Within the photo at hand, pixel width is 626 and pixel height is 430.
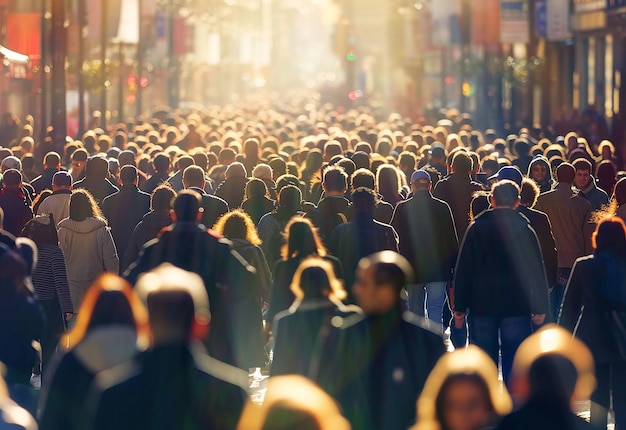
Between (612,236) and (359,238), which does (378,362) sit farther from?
(359,238)

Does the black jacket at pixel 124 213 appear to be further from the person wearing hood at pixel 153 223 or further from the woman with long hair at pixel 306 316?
the woman with long hair at pixel 306 316

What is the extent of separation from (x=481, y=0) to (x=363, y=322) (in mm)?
50205

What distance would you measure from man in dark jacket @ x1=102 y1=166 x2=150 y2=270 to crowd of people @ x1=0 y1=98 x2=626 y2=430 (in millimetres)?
18

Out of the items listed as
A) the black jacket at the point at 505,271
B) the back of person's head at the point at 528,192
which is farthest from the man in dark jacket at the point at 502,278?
the back of person's head at the point at 528,192

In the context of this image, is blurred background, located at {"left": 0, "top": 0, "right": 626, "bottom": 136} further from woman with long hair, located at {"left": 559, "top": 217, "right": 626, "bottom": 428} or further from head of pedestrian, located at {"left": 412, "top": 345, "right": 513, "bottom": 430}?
head of pedestrian, located at {"left": 412, "top": 345, "right": 513, "bottom": 430}

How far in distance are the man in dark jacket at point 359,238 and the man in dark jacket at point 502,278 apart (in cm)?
77

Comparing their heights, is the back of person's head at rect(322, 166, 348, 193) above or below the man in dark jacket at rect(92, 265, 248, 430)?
above

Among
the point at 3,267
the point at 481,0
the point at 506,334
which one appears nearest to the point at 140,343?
the point at 3,267

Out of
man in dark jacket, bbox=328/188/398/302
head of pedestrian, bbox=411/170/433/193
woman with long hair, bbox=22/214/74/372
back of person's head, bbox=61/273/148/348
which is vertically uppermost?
head of pedestrian, bbox=411/170/433/193

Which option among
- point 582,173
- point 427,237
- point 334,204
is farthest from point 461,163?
point 334,204

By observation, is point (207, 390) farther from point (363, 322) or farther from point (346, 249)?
point (346, 249)

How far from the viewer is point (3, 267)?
821cm

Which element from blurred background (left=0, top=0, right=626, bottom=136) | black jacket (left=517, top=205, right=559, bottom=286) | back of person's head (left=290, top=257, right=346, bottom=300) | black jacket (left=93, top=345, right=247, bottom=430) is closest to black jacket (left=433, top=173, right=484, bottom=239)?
black jacket (left=517, top=205, right=559, bottom=286)

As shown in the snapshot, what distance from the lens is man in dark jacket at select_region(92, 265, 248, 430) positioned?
5.40 metres
